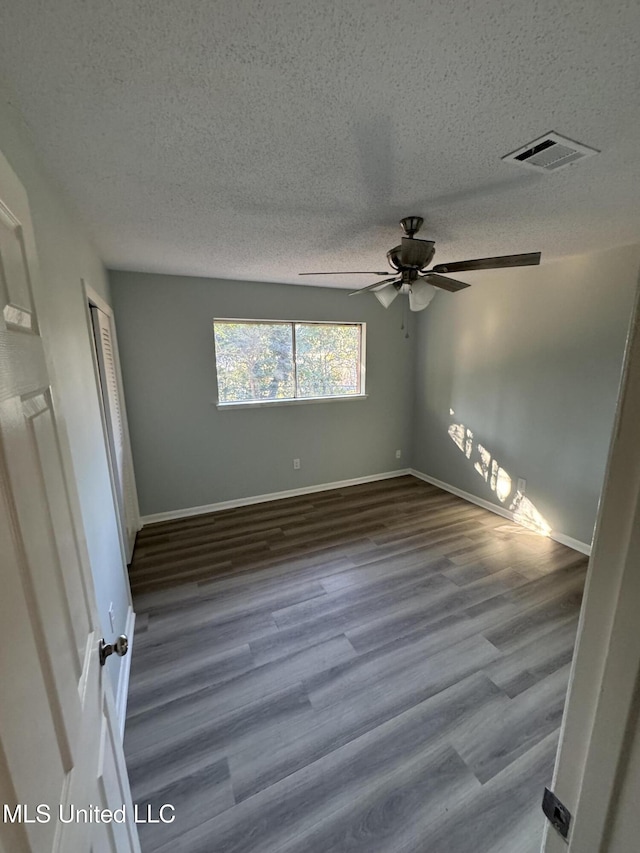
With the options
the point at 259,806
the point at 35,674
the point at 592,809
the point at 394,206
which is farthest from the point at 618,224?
the point at 259,806

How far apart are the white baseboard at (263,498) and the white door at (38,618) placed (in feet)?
9.33

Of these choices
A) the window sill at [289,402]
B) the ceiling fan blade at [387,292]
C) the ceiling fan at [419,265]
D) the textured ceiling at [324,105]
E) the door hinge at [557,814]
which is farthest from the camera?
the window sill at [289,402]

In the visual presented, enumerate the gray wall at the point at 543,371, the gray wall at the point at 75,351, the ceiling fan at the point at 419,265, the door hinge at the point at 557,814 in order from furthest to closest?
the gray wall at the point at 543,371
the ceiling fan at the point at 419,265
the gray wall at the point at 75,351
the door hinge at the point at 557,814

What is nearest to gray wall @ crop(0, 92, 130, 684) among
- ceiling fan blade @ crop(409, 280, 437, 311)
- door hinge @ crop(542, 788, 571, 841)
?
door hinge @ crop(542, 788, 571, 841)

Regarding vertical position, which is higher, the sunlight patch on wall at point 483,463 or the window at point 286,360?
the window at point 286,360

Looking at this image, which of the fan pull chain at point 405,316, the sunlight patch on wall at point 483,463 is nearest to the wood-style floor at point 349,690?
the sunlight patch on wall at point 483,463

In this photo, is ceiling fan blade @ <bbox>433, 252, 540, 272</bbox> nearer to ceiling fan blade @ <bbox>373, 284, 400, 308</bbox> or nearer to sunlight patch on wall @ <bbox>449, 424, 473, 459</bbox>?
Result: ceiling fan blade @ <bbox>373, 284, 400, 308</bbox>

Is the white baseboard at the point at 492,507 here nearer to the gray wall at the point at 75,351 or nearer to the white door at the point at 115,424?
the gray wall at the point at 75,351

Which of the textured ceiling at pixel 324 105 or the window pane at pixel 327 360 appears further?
the window pane at pixel 327 360

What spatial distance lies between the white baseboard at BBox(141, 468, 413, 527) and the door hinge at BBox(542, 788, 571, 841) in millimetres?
Answer: 3502

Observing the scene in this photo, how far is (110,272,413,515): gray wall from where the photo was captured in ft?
10.6

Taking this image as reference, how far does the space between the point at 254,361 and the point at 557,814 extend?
11.8 feet

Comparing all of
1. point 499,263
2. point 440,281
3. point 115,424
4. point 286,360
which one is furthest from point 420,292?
point 115,424

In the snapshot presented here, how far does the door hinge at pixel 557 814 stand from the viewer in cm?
56
